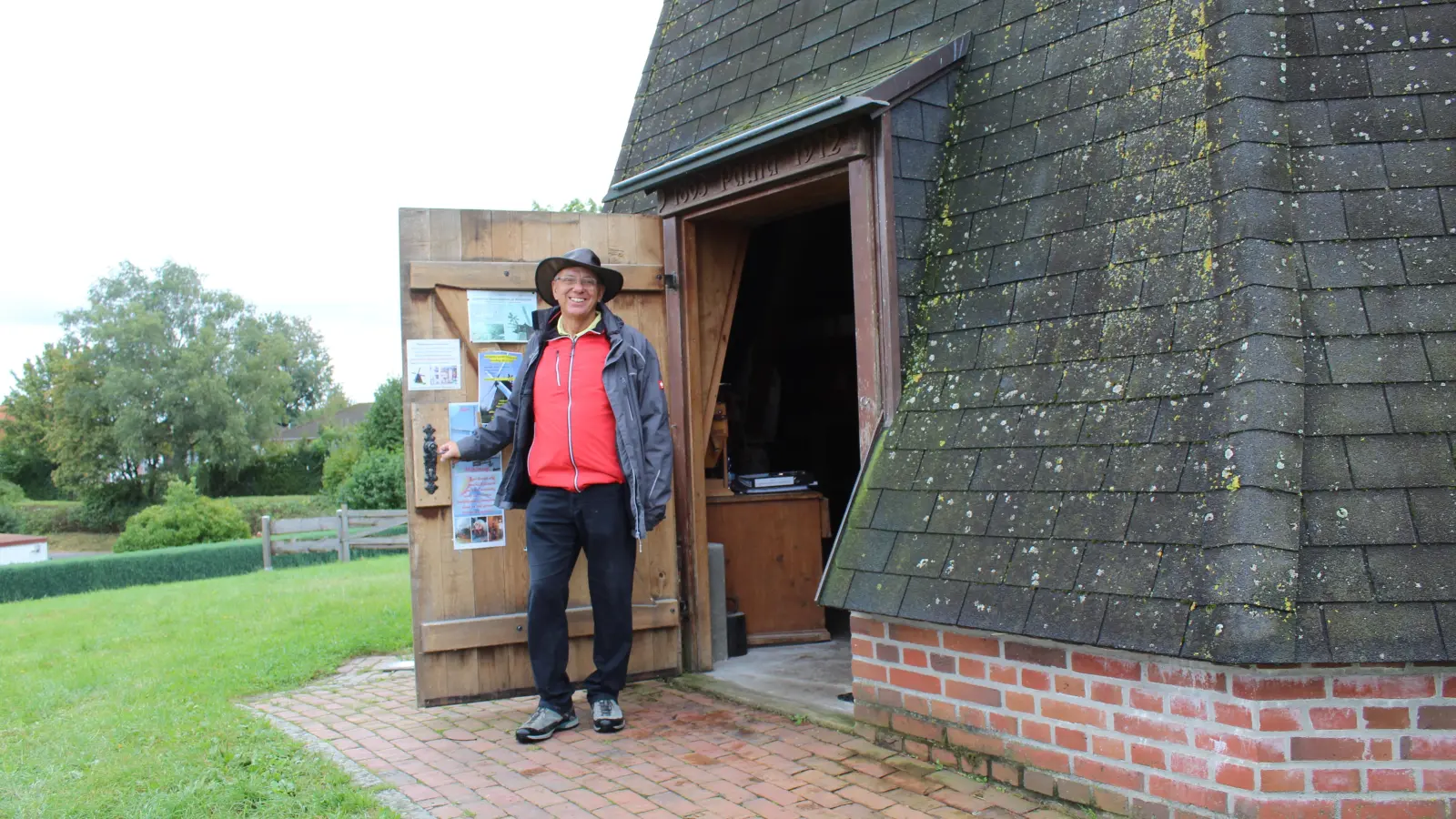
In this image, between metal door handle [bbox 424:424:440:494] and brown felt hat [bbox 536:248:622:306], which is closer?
brown felt hat [bbox 536:248:622:306]

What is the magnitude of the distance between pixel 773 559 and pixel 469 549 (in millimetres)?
1896

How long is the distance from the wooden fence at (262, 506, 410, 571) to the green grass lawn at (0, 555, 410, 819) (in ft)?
26.0

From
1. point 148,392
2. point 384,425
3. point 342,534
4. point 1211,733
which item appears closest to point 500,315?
point 1211,733

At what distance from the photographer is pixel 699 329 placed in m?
5.47

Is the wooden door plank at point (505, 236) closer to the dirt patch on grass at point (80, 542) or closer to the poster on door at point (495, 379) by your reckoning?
the poster on door at point (495, 379)

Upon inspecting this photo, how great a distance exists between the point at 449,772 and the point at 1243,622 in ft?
9.00

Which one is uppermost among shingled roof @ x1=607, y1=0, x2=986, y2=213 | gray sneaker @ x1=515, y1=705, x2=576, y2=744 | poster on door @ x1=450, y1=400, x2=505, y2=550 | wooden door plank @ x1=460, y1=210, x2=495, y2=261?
shingled roof @ x1=607, y1=0, x2=986, y2=213

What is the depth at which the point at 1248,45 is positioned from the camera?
338 cm

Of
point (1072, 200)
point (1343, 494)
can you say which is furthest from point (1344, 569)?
point (1072, 200)

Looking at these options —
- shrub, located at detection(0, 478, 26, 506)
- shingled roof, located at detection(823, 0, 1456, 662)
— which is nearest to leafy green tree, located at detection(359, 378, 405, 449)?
shrub, located at detection(0, 478, 26, 506)

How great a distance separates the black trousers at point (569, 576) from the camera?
4.49 meters

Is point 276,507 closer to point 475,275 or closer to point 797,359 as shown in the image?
point 797,359

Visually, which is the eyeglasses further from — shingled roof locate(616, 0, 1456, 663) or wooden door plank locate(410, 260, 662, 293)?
shingled roof locate(616, 0, 1456, 663)

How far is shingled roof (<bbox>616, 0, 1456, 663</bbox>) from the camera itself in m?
2.84
